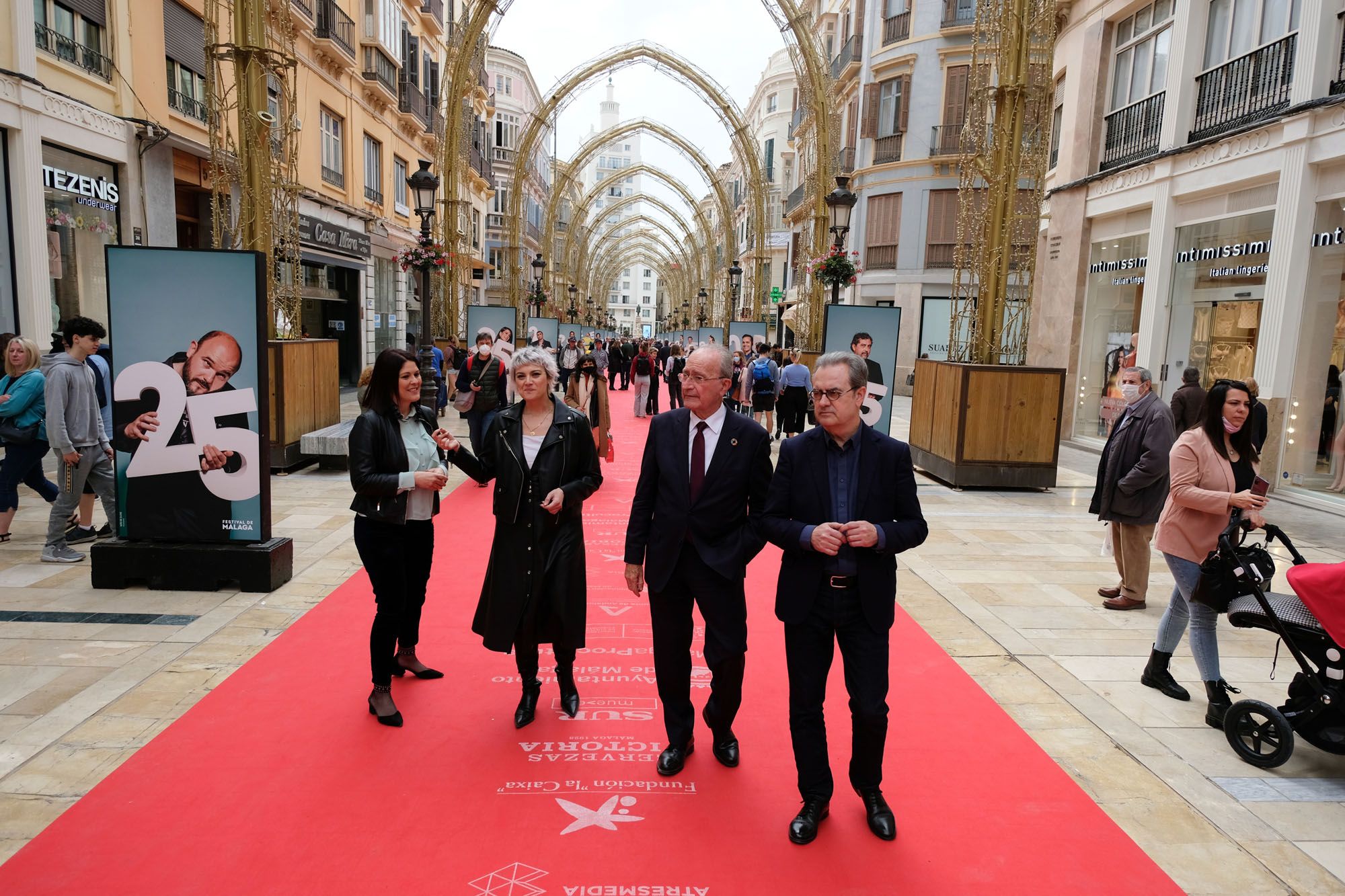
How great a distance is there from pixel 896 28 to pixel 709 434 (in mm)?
31747

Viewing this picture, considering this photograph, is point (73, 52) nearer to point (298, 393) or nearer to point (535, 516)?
point (298, 393)

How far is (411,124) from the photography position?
94.6ft

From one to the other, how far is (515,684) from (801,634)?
82.1 inches

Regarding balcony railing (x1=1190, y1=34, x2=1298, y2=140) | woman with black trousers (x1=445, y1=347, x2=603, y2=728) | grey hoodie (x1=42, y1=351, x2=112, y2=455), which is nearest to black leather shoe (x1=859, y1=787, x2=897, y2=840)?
woman with black trousers (x1=445, y1=347, x2=603, y2=728)

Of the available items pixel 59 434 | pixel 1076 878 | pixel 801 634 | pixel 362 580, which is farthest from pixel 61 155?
pixel 1076 878

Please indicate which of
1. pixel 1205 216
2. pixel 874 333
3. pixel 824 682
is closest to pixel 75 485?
pixel 824 682

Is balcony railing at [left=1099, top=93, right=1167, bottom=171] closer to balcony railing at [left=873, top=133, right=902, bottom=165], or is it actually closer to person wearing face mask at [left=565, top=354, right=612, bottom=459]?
person wearing face mask at [left=565, top=354, right=612, bottom=459]

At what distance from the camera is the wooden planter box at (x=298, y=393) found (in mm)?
10914

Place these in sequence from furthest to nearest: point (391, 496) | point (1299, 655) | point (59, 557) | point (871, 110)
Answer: point (871, 110) → point (59, 557) → point (391, 496) → point (1299, 655)

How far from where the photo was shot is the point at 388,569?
14.4ft

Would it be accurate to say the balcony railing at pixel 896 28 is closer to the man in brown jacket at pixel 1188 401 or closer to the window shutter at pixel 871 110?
the window shutter at pixel 871 110

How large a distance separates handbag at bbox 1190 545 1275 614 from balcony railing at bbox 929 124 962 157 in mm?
27652

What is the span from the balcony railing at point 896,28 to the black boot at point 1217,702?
30.5 meters


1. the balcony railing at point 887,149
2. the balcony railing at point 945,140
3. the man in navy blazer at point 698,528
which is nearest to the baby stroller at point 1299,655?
the man in navy blazer at point 698,528
